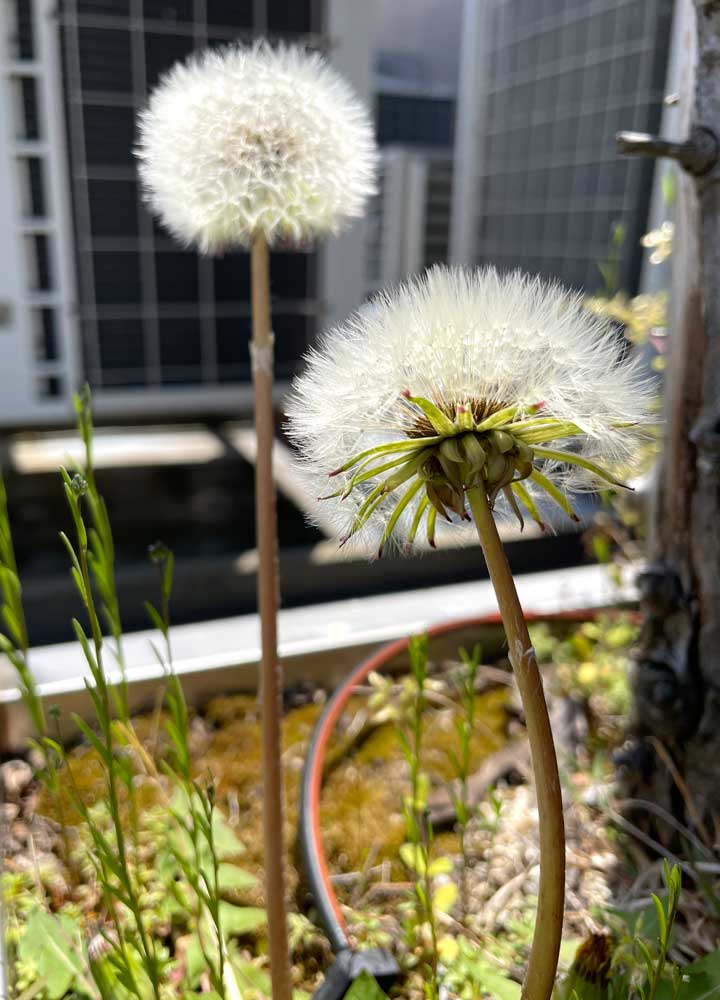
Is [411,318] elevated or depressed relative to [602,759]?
elevated

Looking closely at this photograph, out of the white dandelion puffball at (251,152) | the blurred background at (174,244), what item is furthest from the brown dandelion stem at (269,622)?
the blurred background at (174,244)

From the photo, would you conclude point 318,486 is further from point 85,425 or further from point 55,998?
point 55,998

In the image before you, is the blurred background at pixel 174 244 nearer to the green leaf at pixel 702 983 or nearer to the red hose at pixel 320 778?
the red hose at pixel 320 778

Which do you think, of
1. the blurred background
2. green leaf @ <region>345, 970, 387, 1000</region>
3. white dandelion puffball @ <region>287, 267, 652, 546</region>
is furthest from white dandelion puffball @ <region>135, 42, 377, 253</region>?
the blurred background

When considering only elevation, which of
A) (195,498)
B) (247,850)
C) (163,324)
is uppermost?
(163,324)

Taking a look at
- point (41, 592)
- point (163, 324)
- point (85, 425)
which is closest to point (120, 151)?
point (163, 324)

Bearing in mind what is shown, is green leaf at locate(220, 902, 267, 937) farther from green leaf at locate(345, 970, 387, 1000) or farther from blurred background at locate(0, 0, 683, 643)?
blurred background at locate(0, 0, 683, 643)

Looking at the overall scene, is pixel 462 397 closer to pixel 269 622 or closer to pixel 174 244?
pixel 269 622

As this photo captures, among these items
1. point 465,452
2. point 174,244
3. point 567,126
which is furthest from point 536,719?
point 567,126
